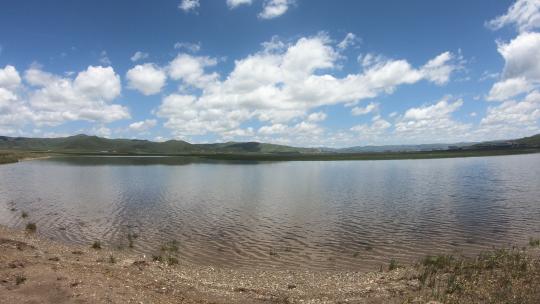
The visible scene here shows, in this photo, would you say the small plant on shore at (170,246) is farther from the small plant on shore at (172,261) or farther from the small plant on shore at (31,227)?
the small plant on shore at (31,227)

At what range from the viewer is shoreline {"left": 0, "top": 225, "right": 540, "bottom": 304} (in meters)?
16.6

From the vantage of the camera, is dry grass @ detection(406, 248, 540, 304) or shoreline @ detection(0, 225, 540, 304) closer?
dry grass @ detection(406, 248, 540, 304)

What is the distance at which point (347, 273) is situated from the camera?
23344mm

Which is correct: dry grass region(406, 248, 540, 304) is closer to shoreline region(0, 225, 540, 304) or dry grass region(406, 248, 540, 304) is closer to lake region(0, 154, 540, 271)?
shoreline region(0, 225, 540, 304)

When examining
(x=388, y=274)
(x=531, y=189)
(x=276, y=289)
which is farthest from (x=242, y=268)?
(x=531, y=189)

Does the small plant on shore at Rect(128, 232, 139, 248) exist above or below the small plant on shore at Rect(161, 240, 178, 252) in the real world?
below

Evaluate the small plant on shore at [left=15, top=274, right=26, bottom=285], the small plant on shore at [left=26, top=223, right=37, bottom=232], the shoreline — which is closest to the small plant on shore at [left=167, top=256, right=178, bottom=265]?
the shoreline

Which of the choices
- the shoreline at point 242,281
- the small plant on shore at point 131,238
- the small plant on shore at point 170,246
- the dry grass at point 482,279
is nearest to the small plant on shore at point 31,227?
the small plant on shore at point 131,238

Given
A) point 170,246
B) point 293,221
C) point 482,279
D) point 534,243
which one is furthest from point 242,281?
point 534,243

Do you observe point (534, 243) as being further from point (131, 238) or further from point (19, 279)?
point (19, 279)

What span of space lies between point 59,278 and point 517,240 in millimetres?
32403

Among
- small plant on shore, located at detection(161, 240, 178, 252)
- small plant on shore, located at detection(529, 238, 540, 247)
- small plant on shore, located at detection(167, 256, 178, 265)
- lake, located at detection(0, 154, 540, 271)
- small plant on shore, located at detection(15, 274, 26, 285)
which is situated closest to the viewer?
small plant on shore, located at detection(15, 274, 26, 285)

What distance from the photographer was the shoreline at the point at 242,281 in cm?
1661

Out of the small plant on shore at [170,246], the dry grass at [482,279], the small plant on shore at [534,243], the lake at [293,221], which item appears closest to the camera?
the dry grass at [482,279]
